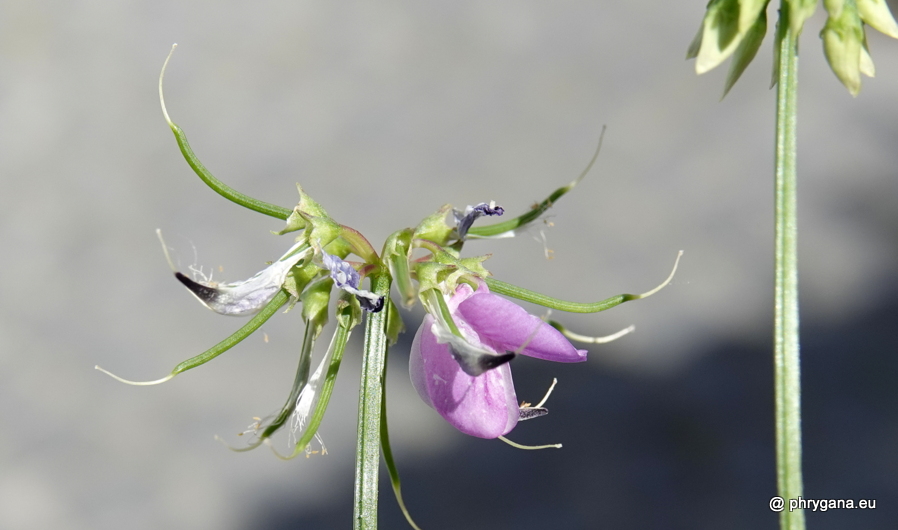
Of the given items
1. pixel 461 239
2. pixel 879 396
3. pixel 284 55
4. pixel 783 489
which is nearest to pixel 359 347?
pixel 284 55

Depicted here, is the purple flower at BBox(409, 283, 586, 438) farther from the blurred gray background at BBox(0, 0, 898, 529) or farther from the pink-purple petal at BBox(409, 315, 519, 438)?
the blurred gray background at BBox(0, 0, 898, 529)

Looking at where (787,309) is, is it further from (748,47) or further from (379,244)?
(379,244)

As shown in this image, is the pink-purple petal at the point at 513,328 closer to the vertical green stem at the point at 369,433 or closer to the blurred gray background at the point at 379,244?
the vertical green stem at the point at 369,433

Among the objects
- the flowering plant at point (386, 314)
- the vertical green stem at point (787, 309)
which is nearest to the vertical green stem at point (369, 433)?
the flowering plant at point (386, 314)

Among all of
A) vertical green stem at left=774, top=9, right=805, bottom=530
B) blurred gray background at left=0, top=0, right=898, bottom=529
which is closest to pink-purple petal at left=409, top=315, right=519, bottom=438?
vertical green stem at left=774, top=9, right=805, bottom=530

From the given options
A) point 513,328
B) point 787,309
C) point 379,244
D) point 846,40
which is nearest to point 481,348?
point 513,328

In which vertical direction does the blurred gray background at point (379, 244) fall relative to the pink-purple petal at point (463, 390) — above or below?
above
